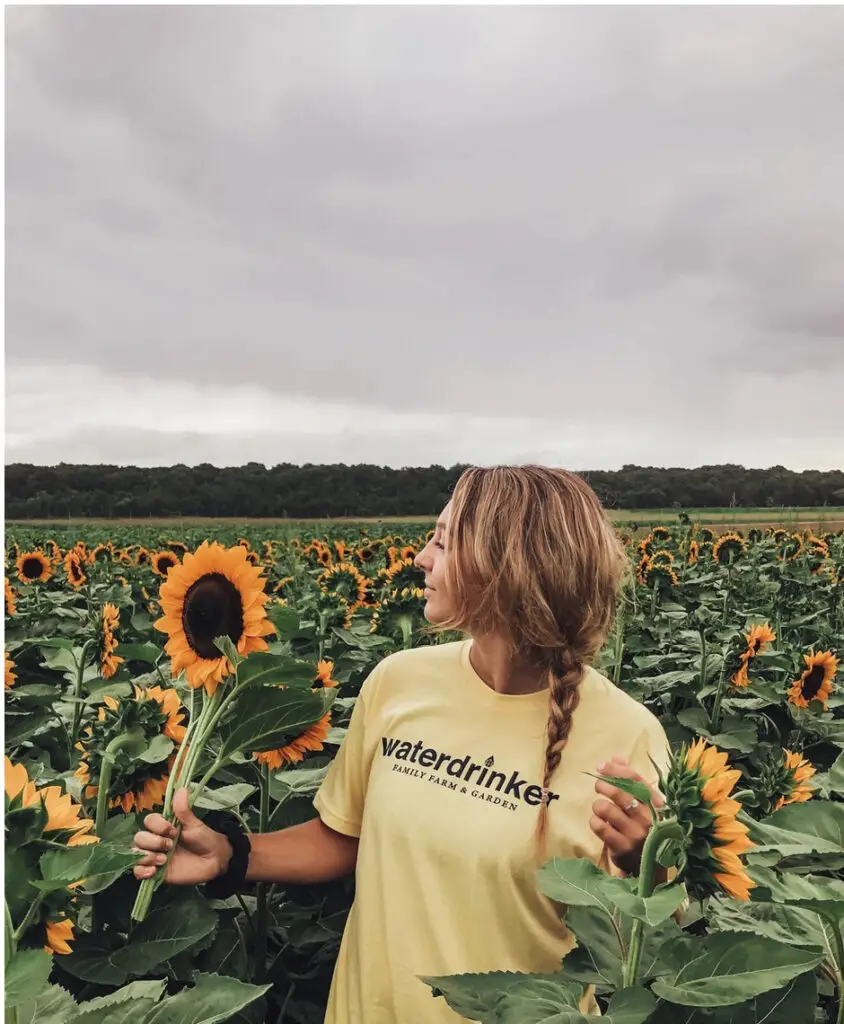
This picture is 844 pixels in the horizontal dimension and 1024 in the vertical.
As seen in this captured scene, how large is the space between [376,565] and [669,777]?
848 centimetres

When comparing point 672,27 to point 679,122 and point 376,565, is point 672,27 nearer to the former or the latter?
point 679,122

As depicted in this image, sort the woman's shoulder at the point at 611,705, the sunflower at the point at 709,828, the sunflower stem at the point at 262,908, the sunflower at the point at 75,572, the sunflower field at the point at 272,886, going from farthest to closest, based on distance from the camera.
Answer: the sunflower at the point at 75,572 → the sunflower stem at the point at 262,908 → the woman's shoulder at the point at 611,705 → the sunflower at the point at 709,828 → the sunflower field at the point at 272,886

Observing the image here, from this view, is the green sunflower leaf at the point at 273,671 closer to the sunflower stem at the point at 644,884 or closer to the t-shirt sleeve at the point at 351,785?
the t-shirt sleeve at the point at 351,785

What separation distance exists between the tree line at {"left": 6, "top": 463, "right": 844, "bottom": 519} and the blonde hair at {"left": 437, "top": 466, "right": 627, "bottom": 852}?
0.86 feet

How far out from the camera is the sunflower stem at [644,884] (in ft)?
3.74

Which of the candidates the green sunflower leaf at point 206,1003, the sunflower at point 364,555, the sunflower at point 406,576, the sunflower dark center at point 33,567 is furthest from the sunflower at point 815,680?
the sunflower dark center at point 33,567

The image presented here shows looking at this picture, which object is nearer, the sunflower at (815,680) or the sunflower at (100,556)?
the sunflower at (815,680)

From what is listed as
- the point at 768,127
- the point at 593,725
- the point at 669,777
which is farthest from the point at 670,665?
the point at 669,777

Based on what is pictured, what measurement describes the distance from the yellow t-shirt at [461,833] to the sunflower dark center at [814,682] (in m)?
2.38

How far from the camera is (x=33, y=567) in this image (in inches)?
Answer: 316

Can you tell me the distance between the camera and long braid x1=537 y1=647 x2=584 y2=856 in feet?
6.44

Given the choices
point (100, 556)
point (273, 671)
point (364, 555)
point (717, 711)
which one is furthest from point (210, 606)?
point (364, 555)

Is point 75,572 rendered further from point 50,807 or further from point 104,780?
point 50,807

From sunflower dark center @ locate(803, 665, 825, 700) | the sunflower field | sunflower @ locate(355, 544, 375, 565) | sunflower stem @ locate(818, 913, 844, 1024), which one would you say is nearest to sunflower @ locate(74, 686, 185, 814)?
the sunflower field
